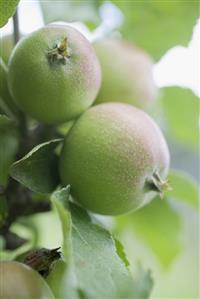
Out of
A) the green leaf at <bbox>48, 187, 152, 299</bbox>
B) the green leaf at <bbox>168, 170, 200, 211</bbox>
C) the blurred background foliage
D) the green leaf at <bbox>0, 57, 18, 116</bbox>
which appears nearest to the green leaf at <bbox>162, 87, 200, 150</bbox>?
the blurred background foliage

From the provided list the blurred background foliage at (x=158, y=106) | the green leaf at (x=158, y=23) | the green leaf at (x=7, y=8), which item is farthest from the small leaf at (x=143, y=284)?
the green leaf at (x=158, y=23)

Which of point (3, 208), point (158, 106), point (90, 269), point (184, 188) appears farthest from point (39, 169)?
point (158, 106)

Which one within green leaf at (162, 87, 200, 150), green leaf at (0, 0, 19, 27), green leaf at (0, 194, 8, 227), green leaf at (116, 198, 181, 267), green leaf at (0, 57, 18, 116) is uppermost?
green leaf at (0, 0, 19, 27)

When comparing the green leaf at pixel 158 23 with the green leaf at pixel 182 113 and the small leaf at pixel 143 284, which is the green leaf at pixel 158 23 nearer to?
the green leaf at pixel 182 113

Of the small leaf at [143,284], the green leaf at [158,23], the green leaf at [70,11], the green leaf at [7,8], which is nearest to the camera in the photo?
the small leaf at [143,284]

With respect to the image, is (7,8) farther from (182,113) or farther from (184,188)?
Result: (182,113)

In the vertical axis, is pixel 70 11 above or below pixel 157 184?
above

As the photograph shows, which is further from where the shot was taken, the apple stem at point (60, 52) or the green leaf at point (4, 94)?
the green leaf at point (4, 94)

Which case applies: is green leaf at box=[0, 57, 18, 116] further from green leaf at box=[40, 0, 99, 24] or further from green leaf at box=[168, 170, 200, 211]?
green leaf at box=[168, 170, 200, 211]
